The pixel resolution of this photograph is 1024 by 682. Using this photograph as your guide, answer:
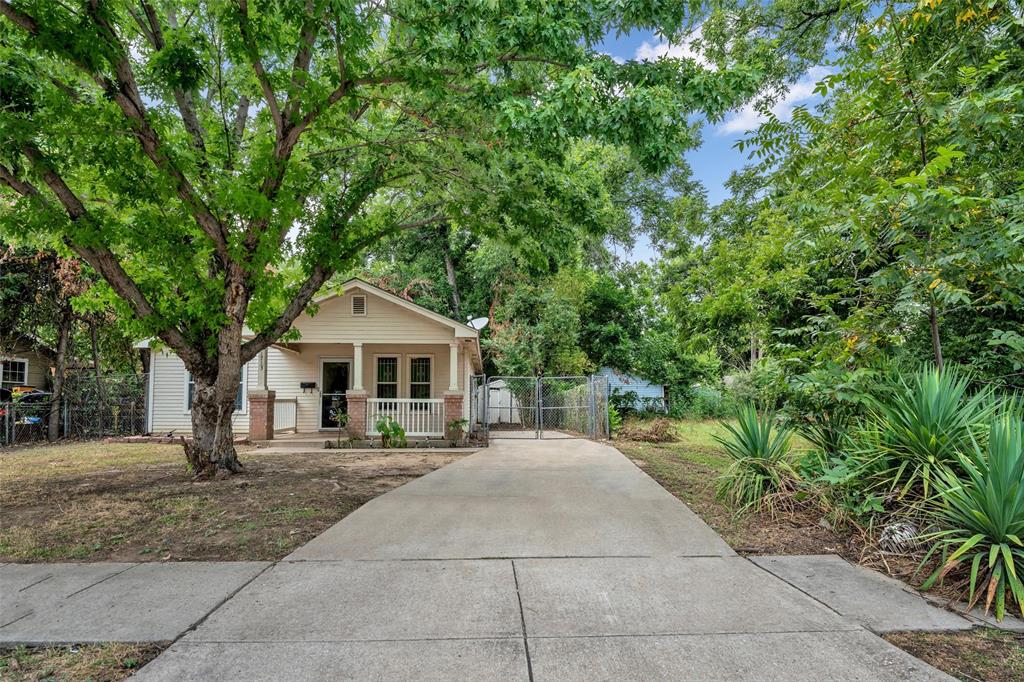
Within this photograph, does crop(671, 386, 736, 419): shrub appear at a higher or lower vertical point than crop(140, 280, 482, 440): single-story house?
lower

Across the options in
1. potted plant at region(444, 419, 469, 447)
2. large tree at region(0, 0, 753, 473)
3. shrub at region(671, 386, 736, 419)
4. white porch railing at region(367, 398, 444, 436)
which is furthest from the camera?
shrub at region(671, 386, 736, 419)

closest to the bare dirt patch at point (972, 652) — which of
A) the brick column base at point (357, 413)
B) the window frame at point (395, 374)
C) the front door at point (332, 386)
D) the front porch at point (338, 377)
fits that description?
the brick column base at point (357, 413)

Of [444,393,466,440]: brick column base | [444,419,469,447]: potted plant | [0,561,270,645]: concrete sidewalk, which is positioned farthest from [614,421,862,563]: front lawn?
[444,393,466,440]: brick column base

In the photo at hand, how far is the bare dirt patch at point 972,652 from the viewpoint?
272cm

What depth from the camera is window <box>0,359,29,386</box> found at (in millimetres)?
19203

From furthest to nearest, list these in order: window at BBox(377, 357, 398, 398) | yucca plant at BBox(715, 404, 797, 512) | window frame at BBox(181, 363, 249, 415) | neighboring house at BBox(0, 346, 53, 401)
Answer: neighboring house at BBox(0, 346, 53, 401)
window at BBox(377, 357, 398, 398)
window frame at BBox(181, 363, 249, 415)
yucca plant at BBox(715, 404, 797, 512)

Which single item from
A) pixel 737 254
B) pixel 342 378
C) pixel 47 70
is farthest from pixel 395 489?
pixel 342 378

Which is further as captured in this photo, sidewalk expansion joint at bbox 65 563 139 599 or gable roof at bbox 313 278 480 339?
gable roof at bbox 313 278 480 339

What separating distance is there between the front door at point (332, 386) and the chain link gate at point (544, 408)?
13.1 feet

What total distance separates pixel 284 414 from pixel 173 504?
10038 mm

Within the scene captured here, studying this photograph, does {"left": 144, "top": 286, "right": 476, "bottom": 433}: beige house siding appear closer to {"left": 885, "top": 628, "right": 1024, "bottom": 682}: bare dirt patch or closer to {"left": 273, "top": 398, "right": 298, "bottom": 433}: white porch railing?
{"left": 273, "top": 398, "right": 298, "bottom": 433}: white porch railing

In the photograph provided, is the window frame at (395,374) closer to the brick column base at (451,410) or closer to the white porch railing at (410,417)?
the white porch railing at (410,417)

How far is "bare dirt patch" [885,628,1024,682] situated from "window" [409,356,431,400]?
46.7 feet

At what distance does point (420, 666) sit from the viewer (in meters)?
2.77
